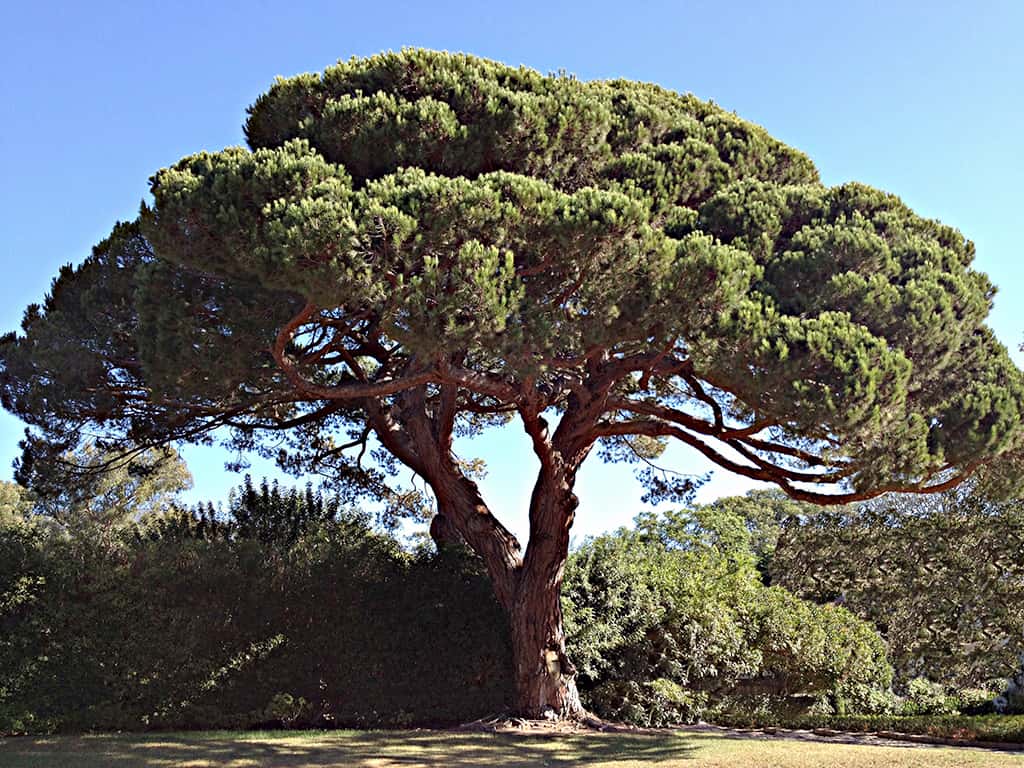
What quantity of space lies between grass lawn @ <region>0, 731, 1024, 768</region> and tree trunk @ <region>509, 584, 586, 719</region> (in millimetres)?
786

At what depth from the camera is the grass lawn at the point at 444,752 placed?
841 cm

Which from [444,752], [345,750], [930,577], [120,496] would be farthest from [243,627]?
[120,496]

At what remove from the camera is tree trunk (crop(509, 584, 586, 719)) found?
11.1 m

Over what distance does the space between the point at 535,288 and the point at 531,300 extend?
→ 37cm

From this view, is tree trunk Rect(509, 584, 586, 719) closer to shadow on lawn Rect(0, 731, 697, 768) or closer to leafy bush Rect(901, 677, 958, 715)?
shadow on lawn Rect(0, 731, 697, 768)

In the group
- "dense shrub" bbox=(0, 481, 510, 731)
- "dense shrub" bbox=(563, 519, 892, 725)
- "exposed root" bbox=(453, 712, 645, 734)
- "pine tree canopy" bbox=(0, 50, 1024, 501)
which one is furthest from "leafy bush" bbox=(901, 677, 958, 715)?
"dense shrub" bbox=(0, 481, 510, 731)

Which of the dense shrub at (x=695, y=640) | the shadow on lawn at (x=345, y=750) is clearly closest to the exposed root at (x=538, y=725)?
the shadow on lawn at (x=345, y=750)

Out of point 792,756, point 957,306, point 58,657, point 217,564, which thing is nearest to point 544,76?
point 957,306

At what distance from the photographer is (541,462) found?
1157 centimetres

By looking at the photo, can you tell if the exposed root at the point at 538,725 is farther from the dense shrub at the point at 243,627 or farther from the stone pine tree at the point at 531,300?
the dense shrub at the point at 243,627

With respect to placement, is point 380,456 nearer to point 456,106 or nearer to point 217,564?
point 217,564

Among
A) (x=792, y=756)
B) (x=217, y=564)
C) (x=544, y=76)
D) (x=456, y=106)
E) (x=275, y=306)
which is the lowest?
(x=792, y=756)

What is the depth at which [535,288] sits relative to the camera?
343 inches

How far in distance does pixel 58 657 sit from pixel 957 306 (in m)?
11.1
